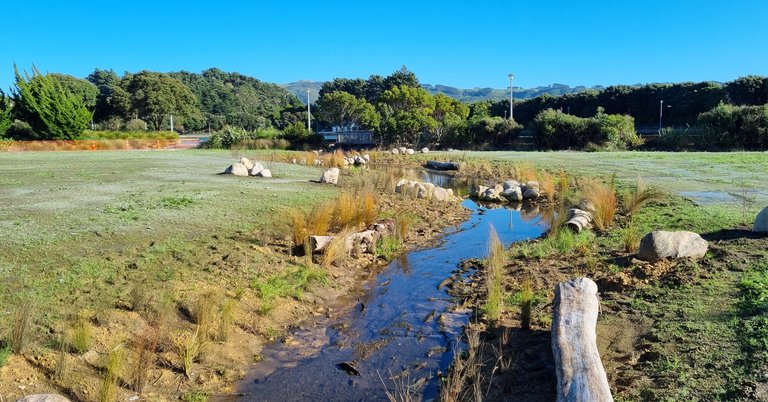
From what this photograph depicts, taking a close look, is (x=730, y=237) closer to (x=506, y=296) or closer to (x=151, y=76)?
(x=506, y=296)

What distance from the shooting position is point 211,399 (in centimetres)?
448

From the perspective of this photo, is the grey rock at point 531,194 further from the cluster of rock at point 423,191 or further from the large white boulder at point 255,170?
the large white boulder at point 255,170

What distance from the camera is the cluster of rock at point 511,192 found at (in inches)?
680

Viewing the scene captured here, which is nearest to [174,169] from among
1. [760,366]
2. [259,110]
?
[760,366]

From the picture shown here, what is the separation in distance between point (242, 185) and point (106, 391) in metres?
10.2

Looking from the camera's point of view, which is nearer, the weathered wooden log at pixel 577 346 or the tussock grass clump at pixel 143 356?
the weathered wooden log at pixel 577 346

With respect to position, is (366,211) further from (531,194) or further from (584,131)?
(584,131)

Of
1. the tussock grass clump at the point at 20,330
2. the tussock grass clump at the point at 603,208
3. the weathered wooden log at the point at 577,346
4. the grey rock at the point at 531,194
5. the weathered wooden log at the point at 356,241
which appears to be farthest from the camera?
the grey rock at the point at 531,194

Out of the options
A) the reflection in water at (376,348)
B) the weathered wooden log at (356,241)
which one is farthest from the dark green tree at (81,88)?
the reflection in water at (376,348)

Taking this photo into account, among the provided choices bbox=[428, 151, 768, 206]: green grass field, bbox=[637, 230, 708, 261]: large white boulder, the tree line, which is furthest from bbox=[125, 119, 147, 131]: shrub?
bbox=[637, 230, 708, 261]: large white boulder

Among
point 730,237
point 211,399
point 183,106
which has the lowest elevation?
point 211,399

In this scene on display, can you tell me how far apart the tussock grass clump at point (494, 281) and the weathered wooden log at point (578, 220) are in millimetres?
2505

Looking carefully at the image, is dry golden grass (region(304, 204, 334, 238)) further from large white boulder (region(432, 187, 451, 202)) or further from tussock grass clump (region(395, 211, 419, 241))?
large white boulder (region(432, 187, 451, 202))

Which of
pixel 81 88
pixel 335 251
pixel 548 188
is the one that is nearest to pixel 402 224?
pixel 335 251
